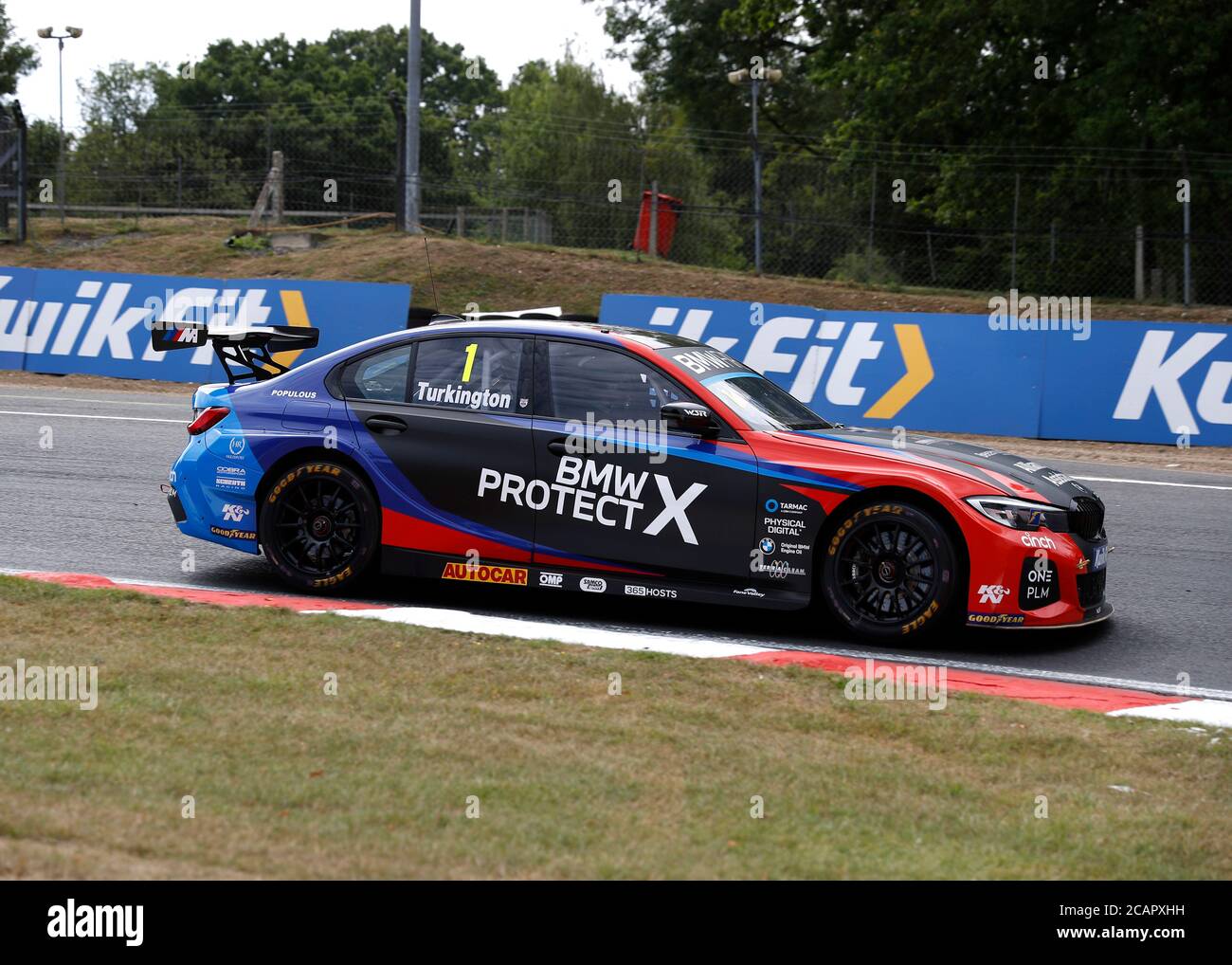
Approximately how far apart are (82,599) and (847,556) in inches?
152

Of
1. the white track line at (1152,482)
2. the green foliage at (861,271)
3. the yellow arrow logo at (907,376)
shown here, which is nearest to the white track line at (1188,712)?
the white track line at (1152,482)

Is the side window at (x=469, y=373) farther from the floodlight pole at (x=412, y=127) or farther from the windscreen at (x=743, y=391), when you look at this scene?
the floodlight pole at (x=412, y=127)

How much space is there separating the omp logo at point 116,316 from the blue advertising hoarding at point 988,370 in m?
6.60

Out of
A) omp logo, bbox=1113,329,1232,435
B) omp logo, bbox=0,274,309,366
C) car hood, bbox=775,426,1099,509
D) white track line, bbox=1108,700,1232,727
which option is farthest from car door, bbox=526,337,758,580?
omp logo, bbox=0,274,309,366

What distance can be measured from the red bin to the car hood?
18.6 m

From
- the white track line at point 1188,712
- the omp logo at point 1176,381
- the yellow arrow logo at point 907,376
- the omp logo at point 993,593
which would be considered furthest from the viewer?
the yellow arrow logo at point 907,376

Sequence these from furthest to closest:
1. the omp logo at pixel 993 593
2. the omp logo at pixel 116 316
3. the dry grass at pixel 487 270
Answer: the dry grass at pixel 487 270 < the omp logo at pixel 116 316 < the omp logo at pixel 993 593

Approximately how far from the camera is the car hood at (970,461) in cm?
688

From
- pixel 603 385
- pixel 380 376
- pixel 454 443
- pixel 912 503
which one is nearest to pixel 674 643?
pixel 912 503

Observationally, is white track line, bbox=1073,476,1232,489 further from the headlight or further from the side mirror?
the side mirror

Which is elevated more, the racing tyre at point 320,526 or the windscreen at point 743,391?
the windscreen at point 743,391

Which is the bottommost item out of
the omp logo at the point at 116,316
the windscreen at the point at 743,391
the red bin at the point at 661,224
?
the windscreen at the point at 743,391

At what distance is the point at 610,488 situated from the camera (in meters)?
7.14

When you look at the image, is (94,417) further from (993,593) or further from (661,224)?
(661,224)
